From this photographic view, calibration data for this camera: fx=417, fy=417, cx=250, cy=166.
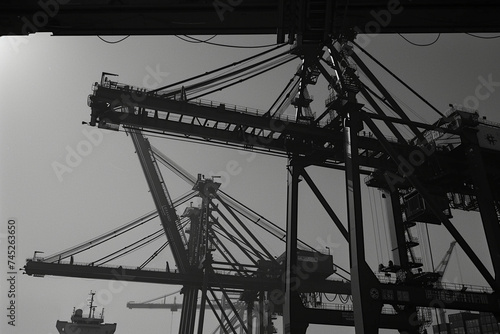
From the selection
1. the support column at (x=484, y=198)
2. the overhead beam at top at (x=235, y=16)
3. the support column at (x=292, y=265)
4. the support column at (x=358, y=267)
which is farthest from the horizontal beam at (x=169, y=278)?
the overhead beam at top at (x=235, y=16)

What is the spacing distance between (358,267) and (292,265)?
3465 millimetres

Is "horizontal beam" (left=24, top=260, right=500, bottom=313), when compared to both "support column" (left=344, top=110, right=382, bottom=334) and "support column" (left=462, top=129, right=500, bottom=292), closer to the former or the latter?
"support column" (left=344, top=110, right=382, bottom=334)

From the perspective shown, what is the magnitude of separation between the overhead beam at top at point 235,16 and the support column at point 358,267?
7695 millimetres

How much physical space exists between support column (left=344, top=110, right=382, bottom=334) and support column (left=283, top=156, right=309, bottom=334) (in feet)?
9.34

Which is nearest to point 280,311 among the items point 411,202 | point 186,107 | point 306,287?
point 306,287

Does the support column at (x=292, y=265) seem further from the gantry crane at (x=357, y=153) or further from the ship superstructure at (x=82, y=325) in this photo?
the ship superstructure at (x=82, y=325)

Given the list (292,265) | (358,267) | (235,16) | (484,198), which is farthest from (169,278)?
(235,16)

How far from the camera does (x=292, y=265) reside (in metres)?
16.5

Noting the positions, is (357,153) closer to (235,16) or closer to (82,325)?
(235,16)

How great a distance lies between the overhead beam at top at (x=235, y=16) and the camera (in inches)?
258

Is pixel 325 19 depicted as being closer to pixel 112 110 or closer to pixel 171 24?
pixel 171 24

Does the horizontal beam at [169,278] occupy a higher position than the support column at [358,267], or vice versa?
the horizontal beam at [169,278]

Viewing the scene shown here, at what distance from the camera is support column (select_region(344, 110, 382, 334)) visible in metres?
13.2

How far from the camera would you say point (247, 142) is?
17.4 m
